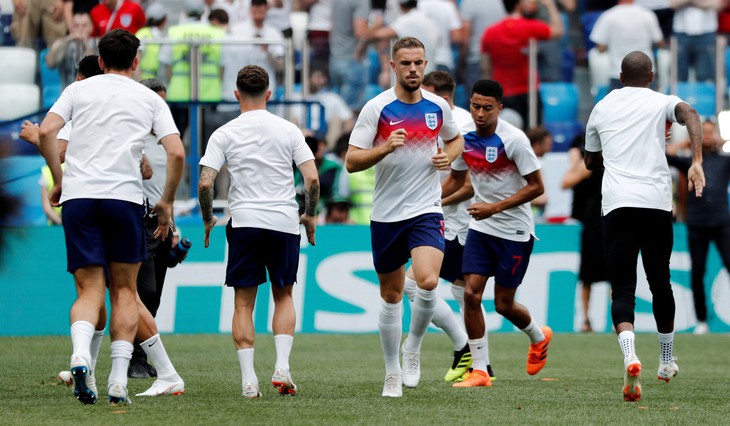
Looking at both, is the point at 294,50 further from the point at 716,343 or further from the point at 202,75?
the point at 716,343

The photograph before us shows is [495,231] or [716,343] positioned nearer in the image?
[495,231]

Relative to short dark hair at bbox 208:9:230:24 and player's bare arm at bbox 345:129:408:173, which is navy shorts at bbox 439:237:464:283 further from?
short dark hair at bbox 208:9:230:24

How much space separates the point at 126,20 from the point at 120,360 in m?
10.6

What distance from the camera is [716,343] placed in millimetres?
14977

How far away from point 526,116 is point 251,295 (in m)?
10.1

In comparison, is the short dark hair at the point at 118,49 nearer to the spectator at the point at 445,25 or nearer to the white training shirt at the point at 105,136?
the white training shirt at the point at 105,136

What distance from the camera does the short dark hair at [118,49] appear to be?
829 cm

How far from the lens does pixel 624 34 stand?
18938mm

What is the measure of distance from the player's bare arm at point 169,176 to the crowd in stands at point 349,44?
7935mm

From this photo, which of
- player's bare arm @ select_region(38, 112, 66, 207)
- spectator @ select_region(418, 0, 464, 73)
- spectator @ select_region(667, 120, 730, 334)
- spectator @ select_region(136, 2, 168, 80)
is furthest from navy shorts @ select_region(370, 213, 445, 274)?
spectator @ select_region(418, 0, 464, 73)

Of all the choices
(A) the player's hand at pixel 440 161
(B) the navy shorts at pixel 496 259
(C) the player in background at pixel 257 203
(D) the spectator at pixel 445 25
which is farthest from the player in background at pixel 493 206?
(D) the spectator at pixel 445 25

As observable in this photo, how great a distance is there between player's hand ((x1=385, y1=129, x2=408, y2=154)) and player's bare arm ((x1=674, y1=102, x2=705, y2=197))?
184 centimetres

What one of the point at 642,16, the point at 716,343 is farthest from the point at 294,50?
the point at 716,343

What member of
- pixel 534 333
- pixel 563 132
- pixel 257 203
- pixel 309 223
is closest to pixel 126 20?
pixel 563 132
